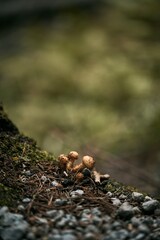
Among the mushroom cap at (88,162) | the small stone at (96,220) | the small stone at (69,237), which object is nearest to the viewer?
the small stone at (69,237)

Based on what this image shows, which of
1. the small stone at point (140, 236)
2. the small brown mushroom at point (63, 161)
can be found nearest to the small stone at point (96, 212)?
the small stone at point (140, 236)

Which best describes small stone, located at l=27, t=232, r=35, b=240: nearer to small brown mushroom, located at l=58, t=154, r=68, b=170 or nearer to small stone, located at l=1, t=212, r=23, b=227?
small stone, located at l=1, t=212, r=23, b=227

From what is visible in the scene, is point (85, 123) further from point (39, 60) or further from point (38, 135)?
point (39, 60)

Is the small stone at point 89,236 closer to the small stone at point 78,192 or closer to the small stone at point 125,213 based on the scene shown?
the small stone at point 125,213

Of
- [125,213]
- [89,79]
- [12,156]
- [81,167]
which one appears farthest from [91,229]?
[89,79]

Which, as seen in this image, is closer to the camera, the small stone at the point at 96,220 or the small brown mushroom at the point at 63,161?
the small stone at the point at 96,220

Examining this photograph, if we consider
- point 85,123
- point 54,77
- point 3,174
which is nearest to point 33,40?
point 54,77

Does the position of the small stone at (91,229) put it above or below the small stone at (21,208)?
below
